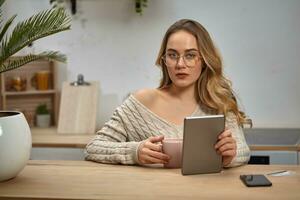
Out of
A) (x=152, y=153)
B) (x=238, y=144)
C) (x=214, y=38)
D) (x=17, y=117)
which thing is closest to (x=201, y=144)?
(x=152, y=153)

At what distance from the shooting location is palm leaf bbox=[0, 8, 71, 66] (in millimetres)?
1300

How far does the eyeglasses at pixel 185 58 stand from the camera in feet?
5.22

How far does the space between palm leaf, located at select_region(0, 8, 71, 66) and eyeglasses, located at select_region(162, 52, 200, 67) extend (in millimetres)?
434

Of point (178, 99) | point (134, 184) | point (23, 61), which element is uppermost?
point (23, 61)

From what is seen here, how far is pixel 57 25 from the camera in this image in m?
1.35

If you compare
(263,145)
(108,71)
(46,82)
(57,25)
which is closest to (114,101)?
(108,71)

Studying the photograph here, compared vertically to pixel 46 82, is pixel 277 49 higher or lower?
higher

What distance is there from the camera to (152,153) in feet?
4.52

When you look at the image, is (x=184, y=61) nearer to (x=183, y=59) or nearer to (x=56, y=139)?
(x=183, y=59)

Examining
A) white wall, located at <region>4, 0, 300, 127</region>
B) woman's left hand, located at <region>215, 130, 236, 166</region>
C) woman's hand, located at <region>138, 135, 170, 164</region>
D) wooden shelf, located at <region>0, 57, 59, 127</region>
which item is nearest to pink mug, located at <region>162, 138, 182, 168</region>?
woman's hand, located at <region>138, 135, 170, 164</region>

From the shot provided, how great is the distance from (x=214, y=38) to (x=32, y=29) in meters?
1.74

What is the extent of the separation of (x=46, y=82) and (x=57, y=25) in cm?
167

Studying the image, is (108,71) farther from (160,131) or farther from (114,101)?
(160,131)

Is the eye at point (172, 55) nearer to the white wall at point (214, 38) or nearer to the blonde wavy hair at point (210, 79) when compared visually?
the blonde wavy hair at point (210, 79)
